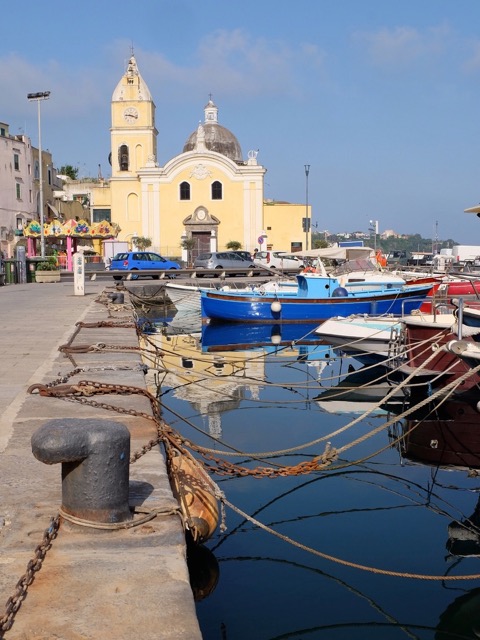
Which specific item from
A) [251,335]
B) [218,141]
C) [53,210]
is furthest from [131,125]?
[251,335]

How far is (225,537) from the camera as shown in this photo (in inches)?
285

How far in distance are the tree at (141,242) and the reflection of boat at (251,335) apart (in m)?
32.2

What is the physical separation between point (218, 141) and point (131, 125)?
882 centimetres

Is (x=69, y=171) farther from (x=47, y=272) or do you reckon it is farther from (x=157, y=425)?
(x=157, y=425)

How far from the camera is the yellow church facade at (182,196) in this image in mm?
59562

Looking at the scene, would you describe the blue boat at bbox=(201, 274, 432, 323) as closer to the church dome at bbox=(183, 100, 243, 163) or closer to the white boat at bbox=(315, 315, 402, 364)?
the white boat at bbox=(315, 315, 402, 364)

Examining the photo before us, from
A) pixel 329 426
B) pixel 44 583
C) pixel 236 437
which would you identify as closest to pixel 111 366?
pixel 236 437

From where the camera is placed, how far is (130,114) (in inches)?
2436

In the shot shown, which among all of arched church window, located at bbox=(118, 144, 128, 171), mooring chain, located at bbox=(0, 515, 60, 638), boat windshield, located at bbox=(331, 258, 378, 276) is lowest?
mooring chain, located at bbox=(0, 515, 60, 638)

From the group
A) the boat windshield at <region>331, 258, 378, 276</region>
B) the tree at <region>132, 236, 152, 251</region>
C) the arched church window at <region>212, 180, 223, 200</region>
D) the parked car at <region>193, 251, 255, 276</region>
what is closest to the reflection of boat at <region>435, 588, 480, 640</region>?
the boat windshield at <region>331, 258, 378, 276</region>

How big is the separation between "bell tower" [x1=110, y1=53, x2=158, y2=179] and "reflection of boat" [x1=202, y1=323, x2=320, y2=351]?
36991 millimetres

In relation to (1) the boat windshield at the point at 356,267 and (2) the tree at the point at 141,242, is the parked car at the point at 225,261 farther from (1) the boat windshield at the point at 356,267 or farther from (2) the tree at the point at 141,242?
(1) the boat windshield at the point at 356,267

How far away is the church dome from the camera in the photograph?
221 feet

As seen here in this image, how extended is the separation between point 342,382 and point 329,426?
419cm
